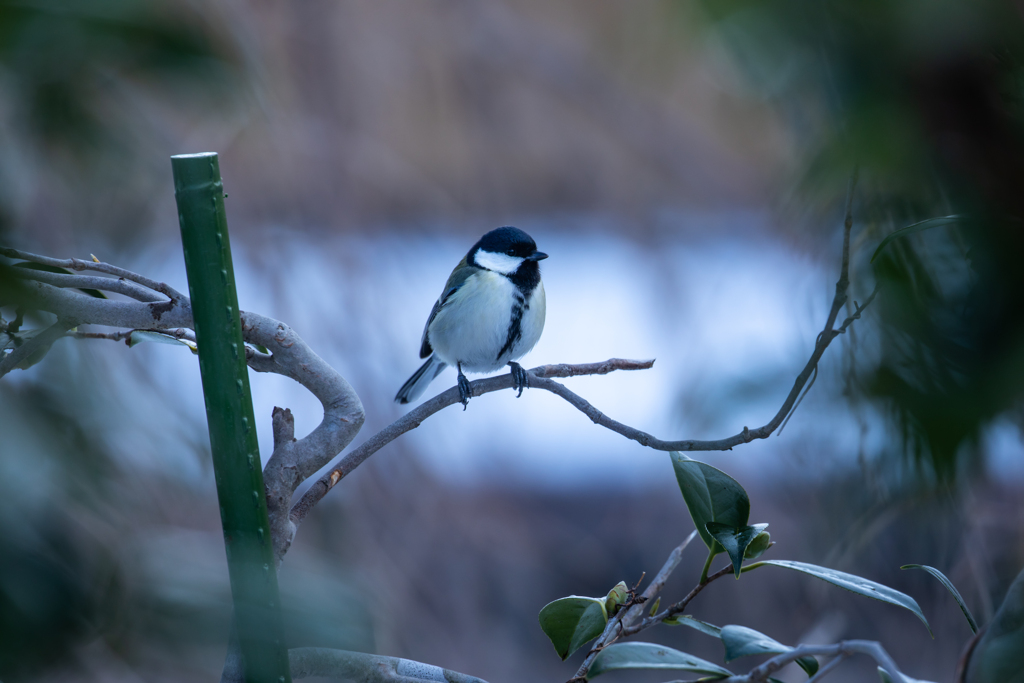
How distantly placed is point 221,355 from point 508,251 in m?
0.74

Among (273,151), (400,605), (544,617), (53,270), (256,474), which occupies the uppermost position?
(273,151)

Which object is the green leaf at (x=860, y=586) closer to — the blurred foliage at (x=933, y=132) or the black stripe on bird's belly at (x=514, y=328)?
→ the blurred foliage at (x=933, y=132)

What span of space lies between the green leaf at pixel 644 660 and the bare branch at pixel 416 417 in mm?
212

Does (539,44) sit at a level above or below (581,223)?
above

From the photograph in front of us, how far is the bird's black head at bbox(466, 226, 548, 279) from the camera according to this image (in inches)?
42.8

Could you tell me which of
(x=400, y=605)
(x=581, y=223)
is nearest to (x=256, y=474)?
(x=400, y=605)

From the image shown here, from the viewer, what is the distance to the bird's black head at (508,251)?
3.56 ft

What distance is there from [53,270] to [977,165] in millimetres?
504

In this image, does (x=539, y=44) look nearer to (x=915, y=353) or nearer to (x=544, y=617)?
(x=544, y=617)

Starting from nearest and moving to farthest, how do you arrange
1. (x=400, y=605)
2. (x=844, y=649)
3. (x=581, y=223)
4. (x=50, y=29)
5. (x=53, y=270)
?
1. (x=50, y=29)
2. (x=844, y=649)
3. (x=53, y=270)
4. (x=400, y=605)
5. (x=581, y=223)

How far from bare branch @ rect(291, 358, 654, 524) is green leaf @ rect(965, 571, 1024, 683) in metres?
0.34

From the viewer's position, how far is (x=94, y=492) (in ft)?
0.74

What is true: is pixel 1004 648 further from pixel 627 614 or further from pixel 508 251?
pixel 508 251

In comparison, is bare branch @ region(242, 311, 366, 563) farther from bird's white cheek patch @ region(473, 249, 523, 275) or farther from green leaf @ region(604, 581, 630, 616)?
bird's white cheek patch @ region(473, 249, 523, 275)
